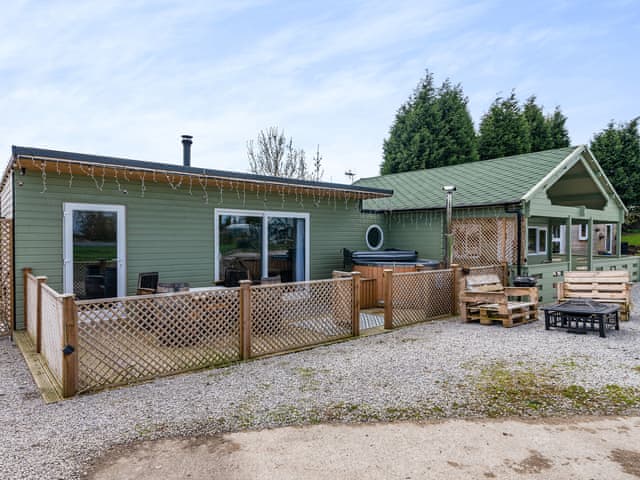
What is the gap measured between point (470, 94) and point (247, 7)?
71.5 ft

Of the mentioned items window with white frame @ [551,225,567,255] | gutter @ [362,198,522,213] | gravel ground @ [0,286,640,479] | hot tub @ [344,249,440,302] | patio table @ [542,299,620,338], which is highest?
gutter @ [362,198,522,213]

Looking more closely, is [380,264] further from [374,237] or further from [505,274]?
[505,274]

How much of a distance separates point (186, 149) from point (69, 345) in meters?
5.52

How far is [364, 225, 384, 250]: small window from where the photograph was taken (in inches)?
440

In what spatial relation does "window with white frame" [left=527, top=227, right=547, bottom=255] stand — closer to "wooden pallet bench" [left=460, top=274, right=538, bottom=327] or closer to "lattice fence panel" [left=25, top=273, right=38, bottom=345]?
"wooden pallet bench" [left=460, top=274, right=538, bottom=327]

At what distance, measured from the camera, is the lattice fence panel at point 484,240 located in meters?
9.62

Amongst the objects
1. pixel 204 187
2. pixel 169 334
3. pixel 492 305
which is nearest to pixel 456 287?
pixel 492 305

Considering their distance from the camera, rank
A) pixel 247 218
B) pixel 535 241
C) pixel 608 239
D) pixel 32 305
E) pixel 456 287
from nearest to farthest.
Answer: pixel 32 305
pixel 456 287
pixel 247 218
pixel 535 241
pixel 608 239

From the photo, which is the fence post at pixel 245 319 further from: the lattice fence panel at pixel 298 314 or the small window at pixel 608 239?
the small window at pixel 608 239

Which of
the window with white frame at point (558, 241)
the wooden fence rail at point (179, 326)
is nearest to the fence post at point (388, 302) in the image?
the wooden fence rail at point (179, 326)

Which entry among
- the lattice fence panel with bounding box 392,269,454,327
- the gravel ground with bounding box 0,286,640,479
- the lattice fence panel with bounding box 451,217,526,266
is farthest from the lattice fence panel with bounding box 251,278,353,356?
the lattice fence panel with bounding box 451,217,526,266

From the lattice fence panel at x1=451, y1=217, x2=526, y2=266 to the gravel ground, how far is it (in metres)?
4.17

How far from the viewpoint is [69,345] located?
3.77 metres

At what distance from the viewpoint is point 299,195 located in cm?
945
